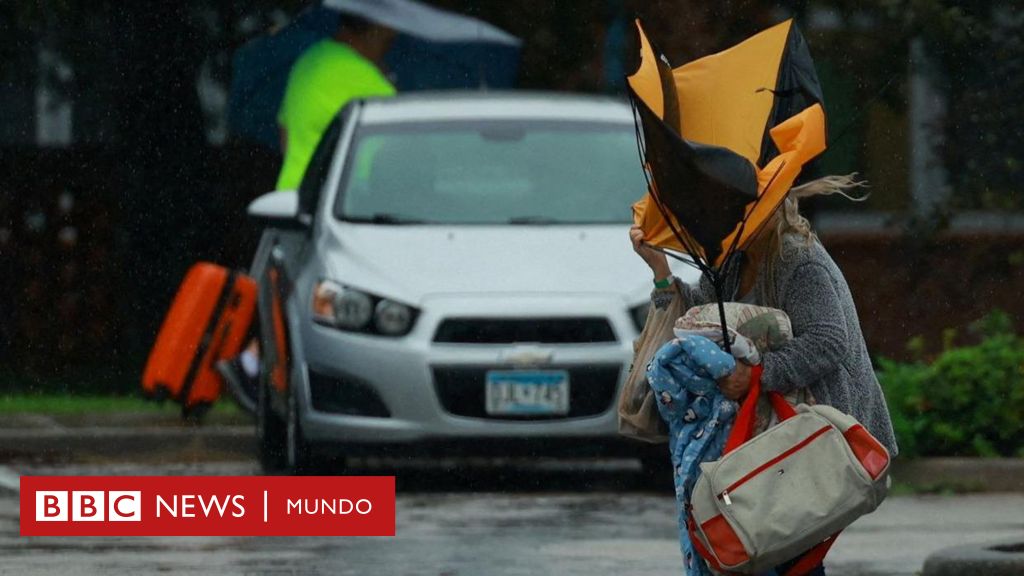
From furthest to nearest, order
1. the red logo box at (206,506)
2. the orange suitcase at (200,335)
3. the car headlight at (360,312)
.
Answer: the orange suitcase at (200,335)
the car headlight at (360,312)
the red logo box at (206,506)

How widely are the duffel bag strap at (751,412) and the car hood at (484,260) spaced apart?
490 cm

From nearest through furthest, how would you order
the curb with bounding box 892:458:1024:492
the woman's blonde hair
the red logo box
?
the woman's blonde hair
the red logo box
the curb with bounding box 892:458:1024:492

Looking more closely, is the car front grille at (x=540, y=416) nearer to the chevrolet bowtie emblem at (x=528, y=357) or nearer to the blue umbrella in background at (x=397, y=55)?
the chevrolet bowtie emblem at (x=528, y=357)

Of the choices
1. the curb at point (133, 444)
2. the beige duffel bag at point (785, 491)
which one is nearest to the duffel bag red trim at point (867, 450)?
the beige duffel bag at point (785, 491)

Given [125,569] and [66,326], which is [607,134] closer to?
[125,569]

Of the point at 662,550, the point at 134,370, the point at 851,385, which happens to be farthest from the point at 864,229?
the point at 851,385

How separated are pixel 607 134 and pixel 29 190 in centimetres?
554

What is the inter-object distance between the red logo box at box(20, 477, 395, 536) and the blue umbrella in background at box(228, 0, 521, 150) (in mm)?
3254

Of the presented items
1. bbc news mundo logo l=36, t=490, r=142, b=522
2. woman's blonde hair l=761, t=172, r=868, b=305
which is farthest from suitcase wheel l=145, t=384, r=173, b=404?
woman's blonde hair l=761, t=172, r=868, b=305

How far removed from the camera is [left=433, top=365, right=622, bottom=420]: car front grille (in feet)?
34.1

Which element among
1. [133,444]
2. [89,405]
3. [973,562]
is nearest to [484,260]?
[133,444]

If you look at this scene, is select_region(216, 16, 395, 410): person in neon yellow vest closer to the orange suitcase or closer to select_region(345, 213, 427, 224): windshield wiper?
the orange suitcase

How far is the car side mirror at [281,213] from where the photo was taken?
36.5 feet

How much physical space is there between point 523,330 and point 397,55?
5909 mm
